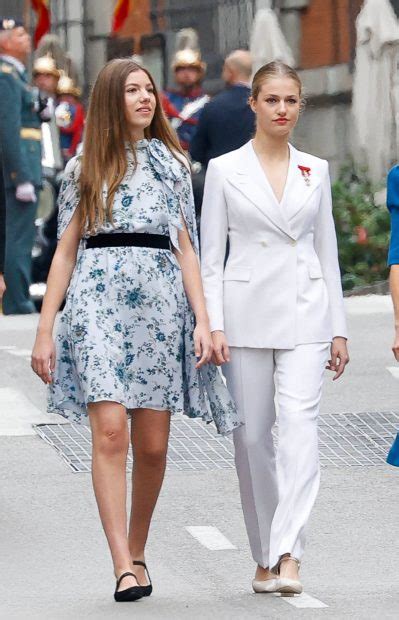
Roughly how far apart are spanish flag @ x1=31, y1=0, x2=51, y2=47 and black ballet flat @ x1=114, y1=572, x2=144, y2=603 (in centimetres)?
1545

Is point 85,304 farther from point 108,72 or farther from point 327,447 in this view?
point 327,447

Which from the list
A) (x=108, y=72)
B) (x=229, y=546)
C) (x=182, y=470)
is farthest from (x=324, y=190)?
(x=182, y=470)

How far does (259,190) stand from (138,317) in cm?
63

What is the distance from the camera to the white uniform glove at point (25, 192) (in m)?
17.1

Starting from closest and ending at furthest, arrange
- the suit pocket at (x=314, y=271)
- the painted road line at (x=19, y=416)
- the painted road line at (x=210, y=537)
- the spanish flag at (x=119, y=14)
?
the suit pocket at (x=314, y=271) → the painted road line at (x=210, y=537) → the painted road line at (x=19, y=416) → the spanish flag at (x=119, y=14)

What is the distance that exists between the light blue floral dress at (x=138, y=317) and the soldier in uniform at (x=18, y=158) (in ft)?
29.9

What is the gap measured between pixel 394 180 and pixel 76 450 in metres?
3.66

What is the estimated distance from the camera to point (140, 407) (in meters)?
7.52

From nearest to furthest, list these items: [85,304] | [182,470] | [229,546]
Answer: [85,304], [229,546], [182,470]

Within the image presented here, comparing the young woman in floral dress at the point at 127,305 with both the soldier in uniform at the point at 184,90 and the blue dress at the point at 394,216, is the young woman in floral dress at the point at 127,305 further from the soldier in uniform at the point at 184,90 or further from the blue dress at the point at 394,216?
the soldier in uniform at the point at 184,90

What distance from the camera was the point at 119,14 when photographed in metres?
22.3

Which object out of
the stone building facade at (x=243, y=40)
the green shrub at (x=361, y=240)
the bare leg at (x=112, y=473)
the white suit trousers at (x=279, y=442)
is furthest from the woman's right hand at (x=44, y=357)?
the stone building facade at (x=243, y=40)

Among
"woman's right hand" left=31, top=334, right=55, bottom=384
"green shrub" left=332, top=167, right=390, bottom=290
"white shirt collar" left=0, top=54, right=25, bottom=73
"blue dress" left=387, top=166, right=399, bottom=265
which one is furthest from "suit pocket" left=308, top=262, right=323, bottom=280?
"green shrub" left=332, top=167, right=390, bottom=290

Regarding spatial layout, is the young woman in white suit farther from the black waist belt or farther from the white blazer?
the black waist belt
